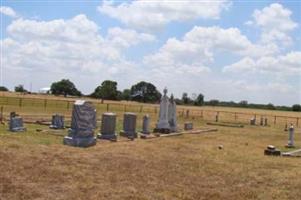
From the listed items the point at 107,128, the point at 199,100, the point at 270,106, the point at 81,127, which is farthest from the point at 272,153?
the point at 270,106

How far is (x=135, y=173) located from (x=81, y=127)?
21.3 feet

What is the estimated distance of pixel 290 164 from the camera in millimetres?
16344

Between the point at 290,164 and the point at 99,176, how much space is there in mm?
7649

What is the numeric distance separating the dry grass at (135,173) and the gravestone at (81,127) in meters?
0.56

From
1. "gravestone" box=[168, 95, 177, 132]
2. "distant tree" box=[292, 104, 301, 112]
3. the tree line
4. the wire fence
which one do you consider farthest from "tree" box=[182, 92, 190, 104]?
"gravestone" box=[168, 95, 177, 132]

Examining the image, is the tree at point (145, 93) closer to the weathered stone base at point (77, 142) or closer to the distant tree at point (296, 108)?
the distant tree at point (296, 108)

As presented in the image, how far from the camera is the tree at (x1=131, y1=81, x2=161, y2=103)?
143000 millimetres

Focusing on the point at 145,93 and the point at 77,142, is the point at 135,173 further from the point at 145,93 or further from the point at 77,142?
the point at 145,93

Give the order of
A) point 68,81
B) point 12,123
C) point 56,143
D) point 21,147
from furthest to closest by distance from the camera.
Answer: point 68,81 < point 12,123 < point 56,143 < point 21,147

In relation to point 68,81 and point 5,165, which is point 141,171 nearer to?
point 5,165

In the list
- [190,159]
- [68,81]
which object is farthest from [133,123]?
[68,81]

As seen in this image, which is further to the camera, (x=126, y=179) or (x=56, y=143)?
(x=56, y=143)

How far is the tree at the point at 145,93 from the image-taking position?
14300 cm

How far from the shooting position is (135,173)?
12453 mm
